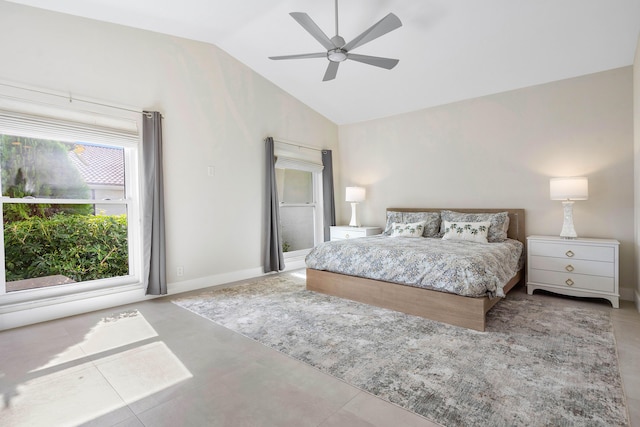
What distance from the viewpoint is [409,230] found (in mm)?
4488

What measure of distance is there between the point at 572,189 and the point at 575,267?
0.82 metres

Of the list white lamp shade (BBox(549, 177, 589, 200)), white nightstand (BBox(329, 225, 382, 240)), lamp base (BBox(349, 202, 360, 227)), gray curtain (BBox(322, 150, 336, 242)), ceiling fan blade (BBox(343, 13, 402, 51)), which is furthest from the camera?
gray curtain (BBox(322, 150, 336, 242))

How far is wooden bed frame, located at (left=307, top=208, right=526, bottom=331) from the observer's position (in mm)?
2666

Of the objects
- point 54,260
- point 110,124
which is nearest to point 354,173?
point 110,124

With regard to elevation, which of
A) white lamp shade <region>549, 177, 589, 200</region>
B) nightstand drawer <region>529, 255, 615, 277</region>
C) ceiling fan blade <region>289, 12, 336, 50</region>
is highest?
ceiling fan blade <region>289, 12, 336, 50</region>

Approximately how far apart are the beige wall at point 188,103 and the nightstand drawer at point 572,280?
11.6 feet

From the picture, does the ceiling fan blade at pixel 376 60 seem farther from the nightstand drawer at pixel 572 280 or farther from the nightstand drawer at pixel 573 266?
the nightstand drawer at pixel 572 280

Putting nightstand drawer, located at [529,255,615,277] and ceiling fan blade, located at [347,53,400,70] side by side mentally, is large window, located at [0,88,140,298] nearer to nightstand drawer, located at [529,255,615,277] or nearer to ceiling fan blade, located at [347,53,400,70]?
ceiling fan blade, located at [347,53,400,70]

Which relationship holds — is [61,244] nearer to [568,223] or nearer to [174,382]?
[174,382]

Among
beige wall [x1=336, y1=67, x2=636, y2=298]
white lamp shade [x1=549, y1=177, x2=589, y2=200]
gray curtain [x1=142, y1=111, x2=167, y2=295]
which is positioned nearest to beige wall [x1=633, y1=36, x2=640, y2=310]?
beige wall [x1=336, y1=67, x2=636, y2=298]

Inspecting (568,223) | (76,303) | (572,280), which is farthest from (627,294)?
(76,303)

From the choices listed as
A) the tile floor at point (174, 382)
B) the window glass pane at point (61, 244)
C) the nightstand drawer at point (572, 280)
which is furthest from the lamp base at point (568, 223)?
the window glass pane at point (61, 244)

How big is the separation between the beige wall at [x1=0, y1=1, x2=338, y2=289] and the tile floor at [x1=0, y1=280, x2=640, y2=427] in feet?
4.79

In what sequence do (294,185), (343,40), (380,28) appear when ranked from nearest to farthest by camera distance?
(380,28)
(343,40)
(294,185)
